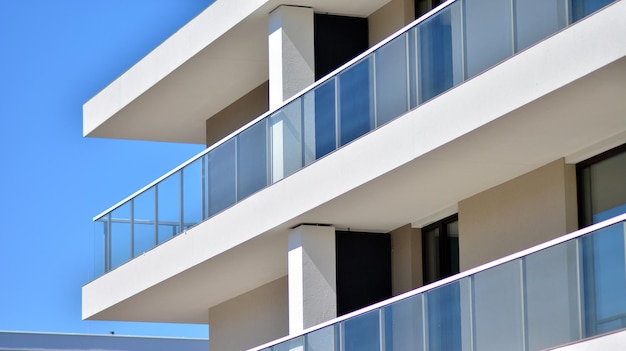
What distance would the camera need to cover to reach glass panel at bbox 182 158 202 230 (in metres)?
28.8

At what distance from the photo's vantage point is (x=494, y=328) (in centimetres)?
2003

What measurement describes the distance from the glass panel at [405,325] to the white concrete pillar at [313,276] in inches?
146

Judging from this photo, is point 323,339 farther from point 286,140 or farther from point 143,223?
point 143,223

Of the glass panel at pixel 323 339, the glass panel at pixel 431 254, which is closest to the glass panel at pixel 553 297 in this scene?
the glass panel at pixel 323 339

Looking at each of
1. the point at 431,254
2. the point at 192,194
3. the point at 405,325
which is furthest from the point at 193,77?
the point at 405,325

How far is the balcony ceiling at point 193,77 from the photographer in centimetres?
2809

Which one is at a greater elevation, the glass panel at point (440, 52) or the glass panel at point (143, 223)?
the glass panel at point (143, 223)

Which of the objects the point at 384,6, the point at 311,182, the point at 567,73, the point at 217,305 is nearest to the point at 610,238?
the point at 567,73

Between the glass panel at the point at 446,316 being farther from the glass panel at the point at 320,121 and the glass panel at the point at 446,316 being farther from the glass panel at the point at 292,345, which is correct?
the glass panel at the point at 320,121

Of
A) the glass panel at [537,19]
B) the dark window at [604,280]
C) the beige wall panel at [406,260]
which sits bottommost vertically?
the dark window at [604,280]

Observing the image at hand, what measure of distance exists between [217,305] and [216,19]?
6.03 meters

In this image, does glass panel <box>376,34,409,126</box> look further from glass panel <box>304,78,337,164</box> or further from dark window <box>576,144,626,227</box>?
dark window <box>576,144,626,227</box>

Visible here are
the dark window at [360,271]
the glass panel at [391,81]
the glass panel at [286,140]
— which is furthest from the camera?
the dark window at [360,271]

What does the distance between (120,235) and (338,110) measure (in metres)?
7.96
